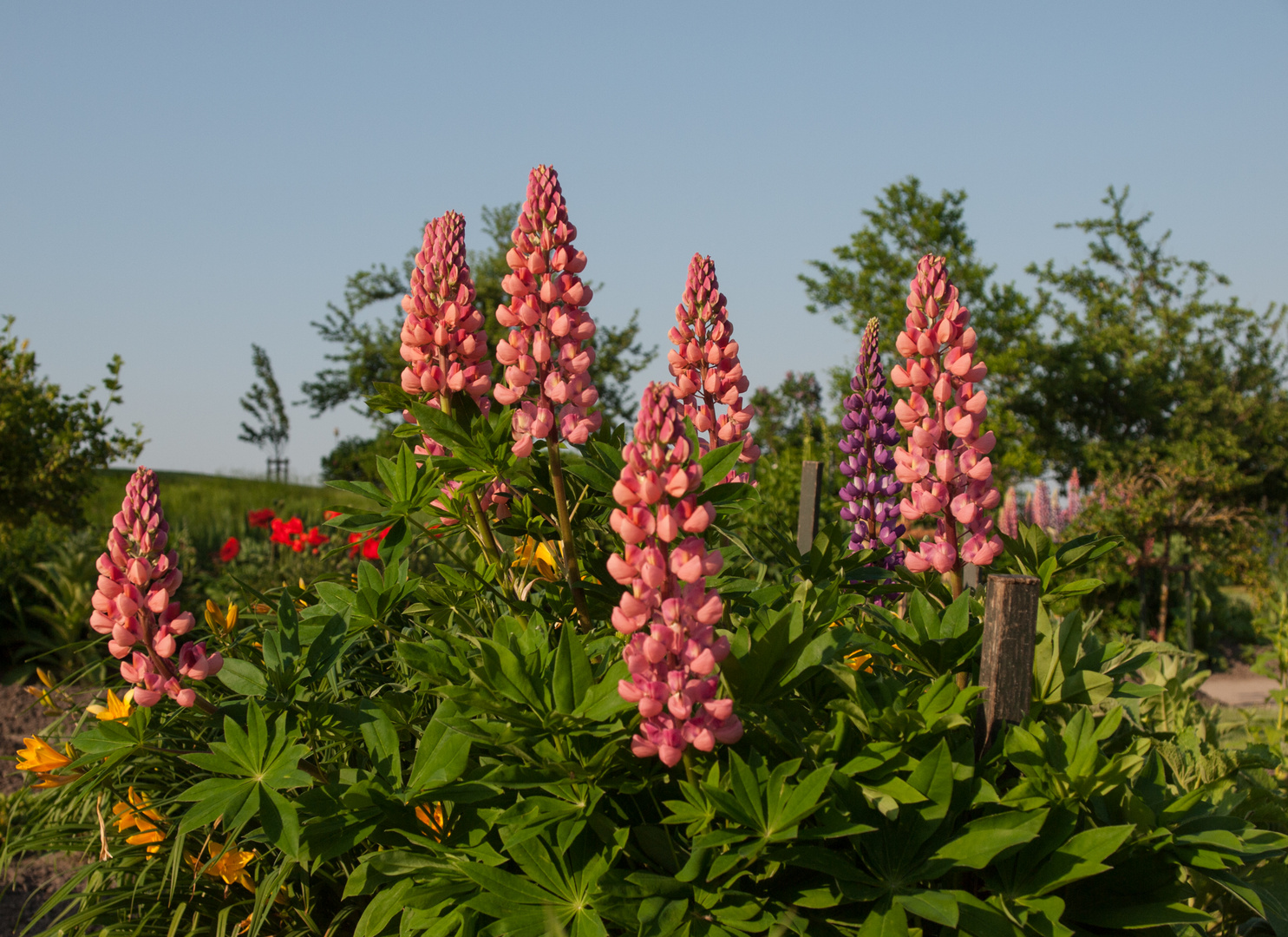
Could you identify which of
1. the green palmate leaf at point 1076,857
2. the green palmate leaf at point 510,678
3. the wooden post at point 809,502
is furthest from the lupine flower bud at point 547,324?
the wooden post at point 809,502

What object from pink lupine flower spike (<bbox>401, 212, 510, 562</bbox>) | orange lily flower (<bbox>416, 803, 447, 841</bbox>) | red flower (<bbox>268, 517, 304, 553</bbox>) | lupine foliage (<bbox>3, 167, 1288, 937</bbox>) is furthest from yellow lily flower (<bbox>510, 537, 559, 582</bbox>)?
red flower (<bbox>268, 517, 304, 553</bbox>)

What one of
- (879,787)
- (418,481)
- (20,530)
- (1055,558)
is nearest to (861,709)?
(879,787)

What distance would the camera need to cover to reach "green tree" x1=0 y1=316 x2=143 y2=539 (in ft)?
23.2

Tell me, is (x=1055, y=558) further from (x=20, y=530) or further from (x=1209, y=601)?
(x=1209, y=601)

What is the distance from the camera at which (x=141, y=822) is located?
2.34 m

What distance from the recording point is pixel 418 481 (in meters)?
2.01

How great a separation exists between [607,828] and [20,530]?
8990 mm

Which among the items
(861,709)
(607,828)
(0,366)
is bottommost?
(607,828)

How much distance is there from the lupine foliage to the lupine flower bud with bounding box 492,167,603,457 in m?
0.01

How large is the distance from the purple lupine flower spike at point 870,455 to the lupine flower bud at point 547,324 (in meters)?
1.37

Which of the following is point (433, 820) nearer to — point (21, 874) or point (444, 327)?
point (444, 327)

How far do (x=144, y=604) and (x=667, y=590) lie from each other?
123 centimetres

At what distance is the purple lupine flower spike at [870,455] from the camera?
313cm

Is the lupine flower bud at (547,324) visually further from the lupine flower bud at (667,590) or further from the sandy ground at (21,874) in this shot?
the sandy ground at (21,874)
